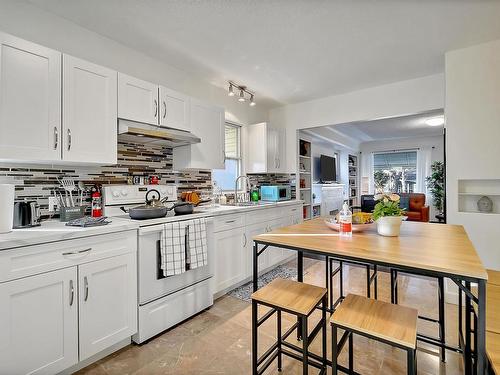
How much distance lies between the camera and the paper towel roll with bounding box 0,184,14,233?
1.48 m

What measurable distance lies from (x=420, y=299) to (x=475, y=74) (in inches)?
91.6

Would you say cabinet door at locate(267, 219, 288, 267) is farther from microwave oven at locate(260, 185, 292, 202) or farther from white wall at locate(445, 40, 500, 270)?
white wall at locate(445, 40, 500, 270)

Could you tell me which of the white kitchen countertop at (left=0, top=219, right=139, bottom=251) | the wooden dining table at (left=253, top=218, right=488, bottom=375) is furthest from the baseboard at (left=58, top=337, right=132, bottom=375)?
the wooden dining table at (left=253, top=218, right=488, bottom=375)

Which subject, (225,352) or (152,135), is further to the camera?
(152,135)

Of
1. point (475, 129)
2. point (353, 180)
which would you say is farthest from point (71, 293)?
point (353, 180)

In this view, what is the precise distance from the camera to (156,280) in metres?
2.03

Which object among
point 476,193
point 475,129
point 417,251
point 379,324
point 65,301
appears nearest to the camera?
point 379,324

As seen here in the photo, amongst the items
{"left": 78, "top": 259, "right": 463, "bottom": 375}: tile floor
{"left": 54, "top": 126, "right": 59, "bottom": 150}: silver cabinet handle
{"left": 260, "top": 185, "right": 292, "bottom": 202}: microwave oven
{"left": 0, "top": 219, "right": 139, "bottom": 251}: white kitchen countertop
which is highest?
{"left": 54, "top": 126, "right": 59, "bottom": 150}: silver cabinet handle

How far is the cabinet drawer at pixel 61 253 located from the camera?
136 centimetres

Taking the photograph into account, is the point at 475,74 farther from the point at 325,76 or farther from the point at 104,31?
the point at 104,31

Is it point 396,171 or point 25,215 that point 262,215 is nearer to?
point 25,215

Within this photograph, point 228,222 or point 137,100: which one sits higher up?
point 137,100

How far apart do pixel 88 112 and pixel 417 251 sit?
238 centimetres

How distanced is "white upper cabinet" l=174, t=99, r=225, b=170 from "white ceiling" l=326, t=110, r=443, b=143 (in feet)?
11.8
